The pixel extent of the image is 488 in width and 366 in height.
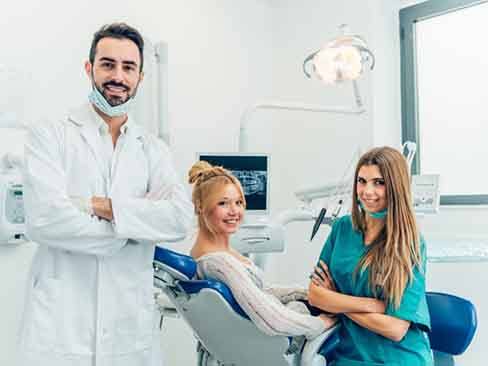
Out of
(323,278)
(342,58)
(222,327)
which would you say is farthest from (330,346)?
(342,58)

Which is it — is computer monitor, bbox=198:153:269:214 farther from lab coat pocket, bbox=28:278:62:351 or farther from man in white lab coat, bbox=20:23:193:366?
lab coat pocket, bbox=28:278:62:351

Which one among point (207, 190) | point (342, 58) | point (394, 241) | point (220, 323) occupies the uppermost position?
point (342, 58)

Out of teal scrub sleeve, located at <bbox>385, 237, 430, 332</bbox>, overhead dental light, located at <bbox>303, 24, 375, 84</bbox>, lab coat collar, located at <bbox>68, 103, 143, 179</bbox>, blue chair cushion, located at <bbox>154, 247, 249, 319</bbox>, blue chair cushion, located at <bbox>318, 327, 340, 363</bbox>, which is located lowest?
blue chair cushion, located at <bbox>318, 327, 340, 363</bbox>

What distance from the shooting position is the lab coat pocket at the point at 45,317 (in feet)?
4.25

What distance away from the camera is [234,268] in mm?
1434

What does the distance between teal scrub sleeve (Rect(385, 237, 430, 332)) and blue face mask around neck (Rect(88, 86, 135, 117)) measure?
2.97ft

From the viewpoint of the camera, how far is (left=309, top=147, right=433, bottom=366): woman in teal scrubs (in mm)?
1479

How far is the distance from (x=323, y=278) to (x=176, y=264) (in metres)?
0.46

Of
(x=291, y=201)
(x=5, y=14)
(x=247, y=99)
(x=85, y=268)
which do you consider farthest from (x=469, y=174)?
(x=5, y=14)

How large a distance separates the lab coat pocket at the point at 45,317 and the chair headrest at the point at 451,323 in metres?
1.18

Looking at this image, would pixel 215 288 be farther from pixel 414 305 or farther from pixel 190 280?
pixel 414 305

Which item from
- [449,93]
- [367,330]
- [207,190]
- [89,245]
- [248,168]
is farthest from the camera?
[449,93]

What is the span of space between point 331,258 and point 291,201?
4.83 ft

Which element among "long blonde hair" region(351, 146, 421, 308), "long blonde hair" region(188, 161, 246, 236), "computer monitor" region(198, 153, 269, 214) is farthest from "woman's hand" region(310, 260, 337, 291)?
"computer monitor" region(198, 153, 269, 214)
